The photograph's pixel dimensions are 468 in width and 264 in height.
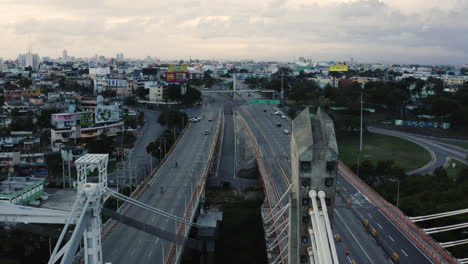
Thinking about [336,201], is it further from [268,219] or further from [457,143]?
[457,143]

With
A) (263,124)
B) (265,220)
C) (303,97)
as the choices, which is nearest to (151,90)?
(303,97)

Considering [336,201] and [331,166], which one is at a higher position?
[331,166]

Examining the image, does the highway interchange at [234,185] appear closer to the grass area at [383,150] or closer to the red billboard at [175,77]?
the grass area at [383,150]

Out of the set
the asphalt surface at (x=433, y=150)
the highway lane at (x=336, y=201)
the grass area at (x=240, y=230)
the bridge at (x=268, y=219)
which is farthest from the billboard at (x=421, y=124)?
the grass area at (x=240, y=230)

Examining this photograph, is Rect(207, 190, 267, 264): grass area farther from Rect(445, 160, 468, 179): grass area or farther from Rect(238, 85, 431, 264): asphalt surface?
Rect(445, 160, 468, 179): grass area

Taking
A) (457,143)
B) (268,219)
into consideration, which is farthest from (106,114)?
(457,143)
